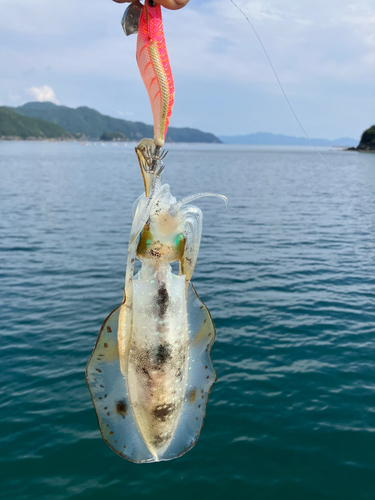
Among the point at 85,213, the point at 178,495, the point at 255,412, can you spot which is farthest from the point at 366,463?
the point at 85,213

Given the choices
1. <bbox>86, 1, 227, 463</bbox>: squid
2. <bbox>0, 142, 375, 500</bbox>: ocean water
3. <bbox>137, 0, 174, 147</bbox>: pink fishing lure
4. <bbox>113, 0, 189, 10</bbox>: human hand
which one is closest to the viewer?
<bbox>113, 0, 189, 10</bbox>: human hand

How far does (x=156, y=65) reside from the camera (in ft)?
10.4

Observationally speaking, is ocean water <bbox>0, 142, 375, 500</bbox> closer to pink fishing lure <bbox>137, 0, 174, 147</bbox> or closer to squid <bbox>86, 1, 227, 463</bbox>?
squid <bbox>86, 1, 227, 463</bbox>

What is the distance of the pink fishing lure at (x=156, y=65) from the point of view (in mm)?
3133

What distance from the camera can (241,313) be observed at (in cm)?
1633

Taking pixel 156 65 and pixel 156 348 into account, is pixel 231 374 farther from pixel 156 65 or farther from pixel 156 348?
pixel 156 65

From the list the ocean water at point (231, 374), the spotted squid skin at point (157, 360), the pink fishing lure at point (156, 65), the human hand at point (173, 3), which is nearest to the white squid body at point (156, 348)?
the spotted squid skin at point (157, 360)

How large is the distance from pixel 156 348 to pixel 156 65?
2.40 metres

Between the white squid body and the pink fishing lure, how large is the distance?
1.85 feet

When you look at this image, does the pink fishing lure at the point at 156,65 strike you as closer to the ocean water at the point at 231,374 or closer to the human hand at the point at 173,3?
the human hand at the point at 173,3

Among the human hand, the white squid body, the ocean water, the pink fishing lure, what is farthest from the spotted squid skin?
the ocean water

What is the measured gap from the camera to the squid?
3.62 m

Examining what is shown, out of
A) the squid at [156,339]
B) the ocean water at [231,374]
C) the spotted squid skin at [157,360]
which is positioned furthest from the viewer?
the ocean water at [231,374]

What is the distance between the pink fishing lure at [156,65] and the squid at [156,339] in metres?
0.02
